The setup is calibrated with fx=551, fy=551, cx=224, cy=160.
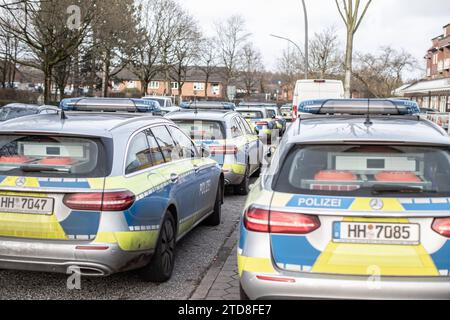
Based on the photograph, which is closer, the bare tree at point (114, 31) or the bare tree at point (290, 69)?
the bare tree at point (114, 31)

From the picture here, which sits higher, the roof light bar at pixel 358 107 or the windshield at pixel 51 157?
the roof light bar at pixel 358 107

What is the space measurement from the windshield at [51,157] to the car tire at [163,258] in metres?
0.91

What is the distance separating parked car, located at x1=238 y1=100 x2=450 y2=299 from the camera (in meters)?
3.26

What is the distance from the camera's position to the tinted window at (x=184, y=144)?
6.26 metres

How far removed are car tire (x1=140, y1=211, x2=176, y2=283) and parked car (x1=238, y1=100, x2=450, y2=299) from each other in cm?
132

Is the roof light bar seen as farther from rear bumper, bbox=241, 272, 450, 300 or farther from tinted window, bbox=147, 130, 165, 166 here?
rear bumper, bbox=241, 272, 450, 300

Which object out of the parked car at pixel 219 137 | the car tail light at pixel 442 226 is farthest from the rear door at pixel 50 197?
the parked car at pixel 219 137

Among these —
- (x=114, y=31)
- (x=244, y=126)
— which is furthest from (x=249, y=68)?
(x=244, y=126)

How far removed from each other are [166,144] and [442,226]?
3.22m

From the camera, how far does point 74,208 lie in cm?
416

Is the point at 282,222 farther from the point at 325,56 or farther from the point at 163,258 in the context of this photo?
the point at 325,56

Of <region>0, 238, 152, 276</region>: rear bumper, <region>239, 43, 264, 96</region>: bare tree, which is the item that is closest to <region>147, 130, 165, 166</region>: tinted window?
<region>0, 238, 152, 276</region>: rear bumper

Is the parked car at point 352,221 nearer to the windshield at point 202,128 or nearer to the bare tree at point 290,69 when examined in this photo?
the windshield at point 202,128

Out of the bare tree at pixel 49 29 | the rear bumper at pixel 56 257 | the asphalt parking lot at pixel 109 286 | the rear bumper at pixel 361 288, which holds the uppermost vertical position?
the bare tree at pixel 49 29
